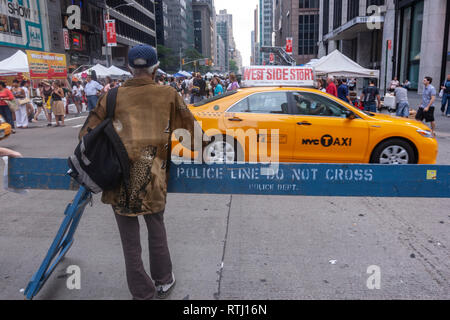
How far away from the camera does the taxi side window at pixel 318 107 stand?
6863mm

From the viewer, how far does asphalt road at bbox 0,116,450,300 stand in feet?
10.5

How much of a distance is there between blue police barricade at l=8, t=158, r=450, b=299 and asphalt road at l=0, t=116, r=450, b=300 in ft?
2.50

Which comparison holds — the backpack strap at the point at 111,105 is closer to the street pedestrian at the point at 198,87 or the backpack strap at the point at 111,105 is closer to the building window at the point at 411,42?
the street pedestrian at the point at 198,87

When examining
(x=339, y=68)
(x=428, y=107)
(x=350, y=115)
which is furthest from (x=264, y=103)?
(x=339, y=68)

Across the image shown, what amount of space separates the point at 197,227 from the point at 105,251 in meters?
1.10

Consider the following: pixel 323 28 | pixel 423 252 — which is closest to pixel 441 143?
pixel 423 252

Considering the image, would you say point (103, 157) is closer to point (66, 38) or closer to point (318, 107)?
point (318, 107)

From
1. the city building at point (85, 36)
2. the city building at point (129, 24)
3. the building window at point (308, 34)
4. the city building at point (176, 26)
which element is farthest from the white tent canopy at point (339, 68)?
the city building at point (176, 26)

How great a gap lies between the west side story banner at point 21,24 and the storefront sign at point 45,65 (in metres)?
10.00

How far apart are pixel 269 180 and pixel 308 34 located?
265 ft

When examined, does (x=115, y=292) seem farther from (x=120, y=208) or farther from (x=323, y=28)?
(x=323, y=28)

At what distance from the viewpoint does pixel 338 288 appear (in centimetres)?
318

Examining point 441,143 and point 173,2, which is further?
point 173,2

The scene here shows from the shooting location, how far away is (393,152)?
272 inches
